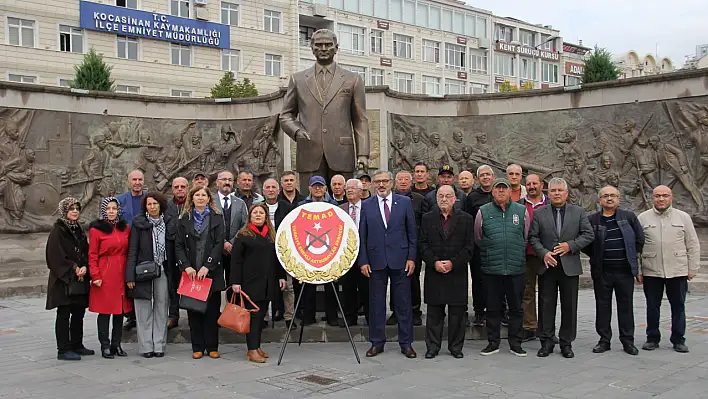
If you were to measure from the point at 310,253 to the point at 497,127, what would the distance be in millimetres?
11867

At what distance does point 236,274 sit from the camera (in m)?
7.21

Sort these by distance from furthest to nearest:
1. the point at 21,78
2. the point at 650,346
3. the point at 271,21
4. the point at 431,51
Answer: the point at 431,51 < the point at 271,21 < the point at 21,78 < the point at 650,346

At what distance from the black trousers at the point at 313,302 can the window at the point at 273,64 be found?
108ft

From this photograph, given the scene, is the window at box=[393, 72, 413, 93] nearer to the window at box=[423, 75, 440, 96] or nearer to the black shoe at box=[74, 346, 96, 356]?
the window at box=[423, 75, 440, 96]

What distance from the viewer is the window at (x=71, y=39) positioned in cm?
3281

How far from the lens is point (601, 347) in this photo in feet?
24.7

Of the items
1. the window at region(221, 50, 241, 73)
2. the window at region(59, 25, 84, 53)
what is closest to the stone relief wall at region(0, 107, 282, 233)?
the window at region(59, 25, 84, 53)

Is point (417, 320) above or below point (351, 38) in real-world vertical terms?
below

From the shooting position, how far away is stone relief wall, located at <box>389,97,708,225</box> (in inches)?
598

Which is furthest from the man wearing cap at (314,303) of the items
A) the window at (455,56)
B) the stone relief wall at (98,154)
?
the window at (455,56)

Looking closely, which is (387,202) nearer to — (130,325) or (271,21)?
(130,325)

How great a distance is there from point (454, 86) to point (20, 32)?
30.6 m

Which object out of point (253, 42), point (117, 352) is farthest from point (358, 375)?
point (253, 42)

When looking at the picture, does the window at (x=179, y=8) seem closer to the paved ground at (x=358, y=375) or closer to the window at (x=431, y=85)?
the window at (x=431, y=85)
